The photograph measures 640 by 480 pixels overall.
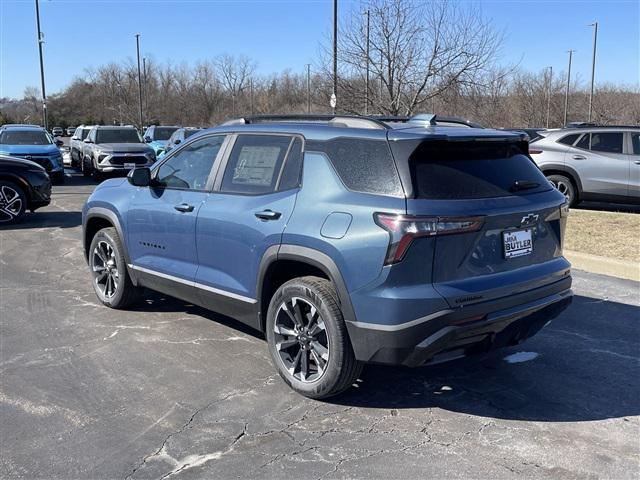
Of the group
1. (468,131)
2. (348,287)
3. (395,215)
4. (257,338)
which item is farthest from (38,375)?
(468,131)

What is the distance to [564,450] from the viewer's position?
343 centimetres

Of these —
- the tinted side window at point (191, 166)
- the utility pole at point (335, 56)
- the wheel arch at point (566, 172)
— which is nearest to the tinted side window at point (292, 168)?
the tinted side window at point (191, 166)

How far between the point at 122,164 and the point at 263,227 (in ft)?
51.3

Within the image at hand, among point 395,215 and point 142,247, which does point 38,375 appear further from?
point 395,215

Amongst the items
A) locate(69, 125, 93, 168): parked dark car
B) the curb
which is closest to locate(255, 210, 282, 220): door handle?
the curb

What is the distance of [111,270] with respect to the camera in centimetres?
606

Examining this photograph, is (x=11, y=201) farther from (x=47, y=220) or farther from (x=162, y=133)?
(x=162, y=133)

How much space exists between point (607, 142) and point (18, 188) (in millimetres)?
11109

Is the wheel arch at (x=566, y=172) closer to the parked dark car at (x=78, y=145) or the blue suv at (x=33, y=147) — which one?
the blue suv at (x=33, y=147)

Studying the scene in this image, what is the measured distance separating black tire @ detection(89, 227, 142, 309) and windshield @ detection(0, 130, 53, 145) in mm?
13369

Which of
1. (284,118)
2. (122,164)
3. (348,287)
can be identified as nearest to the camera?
(348,287)

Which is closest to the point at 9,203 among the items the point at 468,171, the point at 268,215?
the point at 268,215

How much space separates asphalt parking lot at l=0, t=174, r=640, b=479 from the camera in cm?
331

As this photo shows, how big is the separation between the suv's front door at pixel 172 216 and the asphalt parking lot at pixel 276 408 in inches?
21.9
